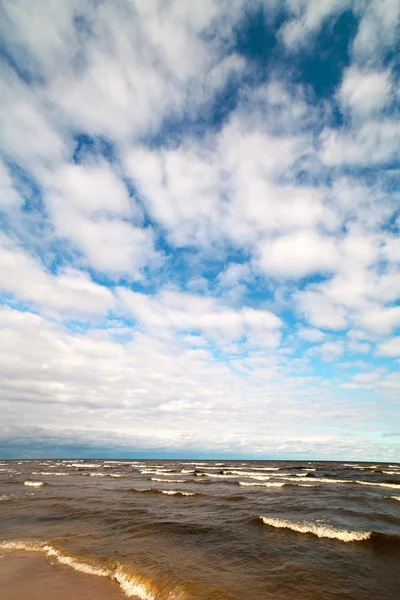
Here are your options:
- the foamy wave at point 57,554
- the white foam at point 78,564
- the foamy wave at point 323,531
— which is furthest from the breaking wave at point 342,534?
the foamy wave at point 57,554

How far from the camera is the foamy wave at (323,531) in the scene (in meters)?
14.7

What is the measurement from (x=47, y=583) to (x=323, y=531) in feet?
40.3

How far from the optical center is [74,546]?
1348cm

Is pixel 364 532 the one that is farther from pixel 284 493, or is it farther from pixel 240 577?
pixel 284 493

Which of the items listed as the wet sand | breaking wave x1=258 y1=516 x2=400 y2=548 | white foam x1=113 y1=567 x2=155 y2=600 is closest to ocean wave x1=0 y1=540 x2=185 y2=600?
white foam x1=113 y1=567 x2=155 y2=600

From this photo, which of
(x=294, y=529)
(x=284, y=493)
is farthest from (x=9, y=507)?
(x=284, y=493)

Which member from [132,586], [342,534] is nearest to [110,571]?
[132,586]

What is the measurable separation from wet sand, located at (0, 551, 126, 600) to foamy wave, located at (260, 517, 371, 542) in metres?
10.2

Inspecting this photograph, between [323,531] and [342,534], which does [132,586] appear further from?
[342,534]

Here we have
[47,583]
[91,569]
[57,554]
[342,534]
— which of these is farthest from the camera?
[342,534]

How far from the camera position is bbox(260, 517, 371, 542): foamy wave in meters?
14.7

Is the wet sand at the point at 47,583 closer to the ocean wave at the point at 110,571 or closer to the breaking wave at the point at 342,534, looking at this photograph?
the ocean wave at the point at 110,571

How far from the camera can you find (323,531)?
615 inches

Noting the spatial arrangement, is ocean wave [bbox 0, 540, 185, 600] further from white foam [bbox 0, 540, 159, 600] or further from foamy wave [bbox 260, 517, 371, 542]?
foamy wave [bbox 260, 517, 371, 542]
